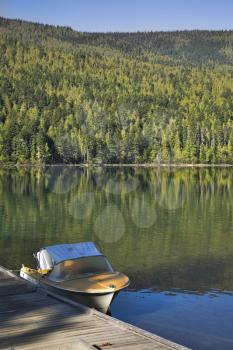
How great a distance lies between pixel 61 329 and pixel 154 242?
27810mm

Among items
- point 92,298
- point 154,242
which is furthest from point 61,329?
point 154,242

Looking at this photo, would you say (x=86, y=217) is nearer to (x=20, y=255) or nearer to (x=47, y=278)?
(x=20, y=255)

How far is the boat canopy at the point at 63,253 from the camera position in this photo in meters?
28.2

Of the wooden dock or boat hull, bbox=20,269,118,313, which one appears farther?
boat hull, bbox=20,269,118,313

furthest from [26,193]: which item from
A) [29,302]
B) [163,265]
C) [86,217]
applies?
[29,302]

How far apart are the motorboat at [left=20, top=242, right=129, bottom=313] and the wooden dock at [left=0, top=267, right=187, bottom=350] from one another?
1.66 m

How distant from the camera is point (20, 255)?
41.1 m

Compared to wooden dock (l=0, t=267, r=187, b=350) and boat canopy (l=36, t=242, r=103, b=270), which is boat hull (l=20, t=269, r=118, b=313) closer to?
wooden dock (l=0, t=267, r=187, b=350)

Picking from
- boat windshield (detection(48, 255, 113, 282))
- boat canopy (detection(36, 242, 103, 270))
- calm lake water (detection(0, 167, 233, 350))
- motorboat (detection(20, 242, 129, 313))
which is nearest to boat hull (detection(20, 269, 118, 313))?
motorboat (detection(20, 242, 129, 313))

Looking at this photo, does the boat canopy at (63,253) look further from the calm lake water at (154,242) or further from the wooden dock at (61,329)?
the wooden dock at (61,329)

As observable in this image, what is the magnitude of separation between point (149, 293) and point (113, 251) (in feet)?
40.3

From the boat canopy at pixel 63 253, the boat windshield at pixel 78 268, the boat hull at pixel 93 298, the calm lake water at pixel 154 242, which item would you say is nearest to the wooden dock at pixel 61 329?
the boat hull at pixel 93 298

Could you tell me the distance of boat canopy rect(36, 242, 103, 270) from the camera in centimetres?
2820

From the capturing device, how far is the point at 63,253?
94.5 feet
